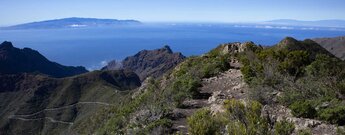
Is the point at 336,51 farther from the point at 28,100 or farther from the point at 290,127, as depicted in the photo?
the point at 290,127

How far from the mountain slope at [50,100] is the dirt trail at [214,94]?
4214cm

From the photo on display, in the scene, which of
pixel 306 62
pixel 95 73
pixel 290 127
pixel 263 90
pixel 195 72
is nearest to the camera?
pixel 290 127

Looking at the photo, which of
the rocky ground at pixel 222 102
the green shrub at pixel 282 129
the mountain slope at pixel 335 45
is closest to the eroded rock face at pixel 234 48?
the rocky ground at pixel 222 102

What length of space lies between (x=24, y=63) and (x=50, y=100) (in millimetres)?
60475

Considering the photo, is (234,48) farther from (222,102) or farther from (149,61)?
(149,61)

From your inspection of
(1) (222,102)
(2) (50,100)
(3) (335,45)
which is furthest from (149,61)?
(1) (222,102)

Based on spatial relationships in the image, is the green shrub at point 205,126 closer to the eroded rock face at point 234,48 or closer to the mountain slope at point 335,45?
the eroded rock face at point 234,48

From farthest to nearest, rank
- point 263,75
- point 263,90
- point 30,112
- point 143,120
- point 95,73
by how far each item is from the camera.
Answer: point 95,73, point 30,112, point 263,75, point 263,90, point 143,120

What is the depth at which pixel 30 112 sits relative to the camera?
76.2m

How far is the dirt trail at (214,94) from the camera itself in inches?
445

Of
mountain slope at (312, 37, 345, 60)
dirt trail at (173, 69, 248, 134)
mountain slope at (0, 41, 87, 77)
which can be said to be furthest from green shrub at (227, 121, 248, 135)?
mountain slope at (0, 41, 87, 77)

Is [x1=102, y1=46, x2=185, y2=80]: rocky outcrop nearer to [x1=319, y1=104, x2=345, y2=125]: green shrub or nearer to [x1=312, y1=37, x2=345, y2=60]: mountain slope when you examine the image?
[x1=312, y1=37, x2=345, y2=60]: mountain slope

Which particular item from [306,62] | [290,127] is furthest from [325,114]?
[306,62]

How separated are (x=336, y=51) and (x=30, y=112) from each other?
68.2 m
